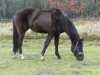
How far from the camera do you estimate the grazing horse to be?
37.8 feet

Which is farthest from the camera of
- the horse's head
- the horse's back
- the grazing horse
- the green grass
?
the horse's back

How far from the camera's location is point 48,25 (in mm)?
11844

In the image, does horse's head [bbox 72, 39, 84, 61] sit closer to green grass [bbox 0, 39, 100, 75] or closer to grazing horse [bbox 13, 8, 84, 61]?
grazing horse [bbox 13, 8, 84, 61]

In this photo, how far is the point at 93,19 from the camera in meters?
19.3

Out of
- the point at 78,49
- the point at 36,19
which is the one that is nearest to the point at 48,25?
the point at 36,19

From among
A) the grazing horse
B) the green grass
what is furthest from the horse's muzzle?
the green grass

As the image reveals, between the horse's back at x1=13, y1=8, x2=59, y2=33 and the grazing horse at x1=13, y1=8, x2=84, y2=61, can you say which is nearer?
the grazing horse at x1=13, y1=8, x2=84, y2=61

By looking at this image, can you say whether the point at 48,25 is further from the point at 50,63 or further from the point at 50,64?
the point at 50,64

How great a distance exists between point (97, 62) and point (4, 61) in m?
3.12

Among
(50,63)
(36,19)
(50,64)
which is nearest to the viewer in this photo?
(50,64)

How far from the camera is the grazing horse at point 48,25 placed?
37.8 feet

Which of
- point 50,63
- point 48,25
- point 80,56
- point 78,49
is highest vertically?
point 48,25

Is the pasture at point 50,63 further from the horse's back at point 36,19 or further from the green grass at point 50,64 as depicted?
the horse's back at point 36,19

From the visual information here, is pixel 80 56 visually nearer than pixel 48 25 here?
Yes
